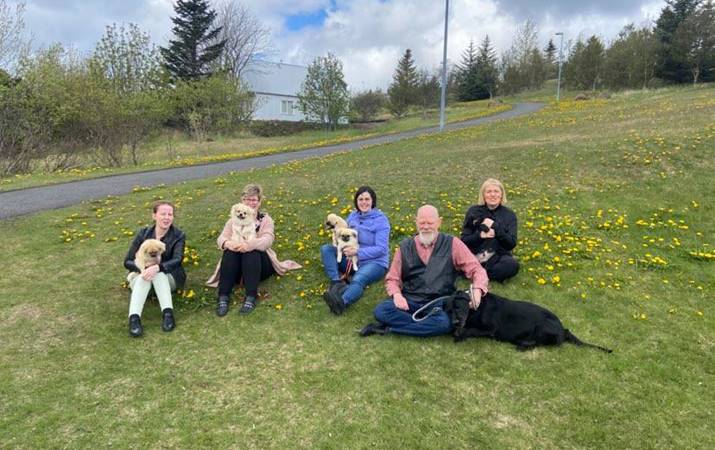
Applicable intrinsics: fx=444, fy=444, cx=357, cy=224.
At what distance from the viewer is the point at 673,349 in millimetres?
4391

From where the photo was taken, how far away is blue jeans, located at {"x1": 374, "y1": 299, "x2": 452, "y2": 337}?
459 cm

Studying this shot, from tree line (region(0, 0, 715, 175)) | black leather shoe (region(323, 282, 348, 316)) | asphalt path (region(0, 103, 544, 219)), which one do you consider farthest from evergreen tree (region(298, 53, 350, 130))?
black leather shoe (region(323, 282, 348, 316))

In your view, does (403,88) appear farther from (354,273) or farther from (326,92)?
(354,273)

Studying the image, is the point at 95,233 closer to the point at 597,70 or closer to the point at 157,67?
the point at 157,67

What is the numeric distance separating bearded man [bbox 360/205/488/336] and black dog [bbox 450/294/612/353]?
15 cm

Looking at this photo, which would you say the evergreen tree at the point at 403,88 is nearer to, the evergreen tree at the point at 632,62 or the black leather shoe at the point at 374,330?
the evergreen tree at the point at 632,62

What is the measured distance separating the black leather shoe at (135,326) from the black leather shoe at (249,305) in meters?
1.09

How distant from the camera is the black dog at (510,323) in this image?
4418 millimetres

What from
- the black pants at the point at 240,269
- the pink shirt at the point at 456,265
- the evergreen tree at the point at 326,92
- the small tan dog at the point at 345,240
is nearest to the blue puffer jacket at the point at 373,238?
the small tan dog at the point at 345,240

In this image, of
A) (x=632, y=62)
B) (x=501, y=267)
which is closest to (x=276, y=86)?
(x=632, y=62)

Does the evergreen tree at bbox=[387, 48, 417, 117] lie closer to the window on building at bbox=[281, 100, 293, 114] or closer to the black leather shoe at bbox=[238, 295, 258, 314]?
the window on building at bbox=[281, 100, 293, 114]

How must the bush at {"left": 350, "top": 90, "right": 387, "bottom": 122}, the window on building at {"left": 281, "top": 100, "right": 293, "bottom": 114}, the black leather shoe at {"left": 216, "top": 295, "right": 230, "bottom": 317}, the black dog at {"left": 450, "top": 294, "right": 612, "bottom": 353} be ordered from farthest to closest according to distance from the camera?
the bush at {"left": 350, "top": 90, "right": 387, "bottom": 122}
the window on building at {"left": 281, "top": 100, "right": 293, "bottom": 114}
the black leather shoe at {"left": 216, "top": 295, "right": 230, "bottom": 317}
the black dog at {"left": 450, "top": 294, "right": 612, "bottom": 353}

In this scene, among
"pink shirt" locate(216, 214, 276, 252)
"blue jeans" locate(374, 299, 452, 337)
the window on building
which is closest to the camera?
"blue jeans" locate(374, 299, 452, 337)

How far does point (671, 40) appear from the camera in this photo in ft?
143
